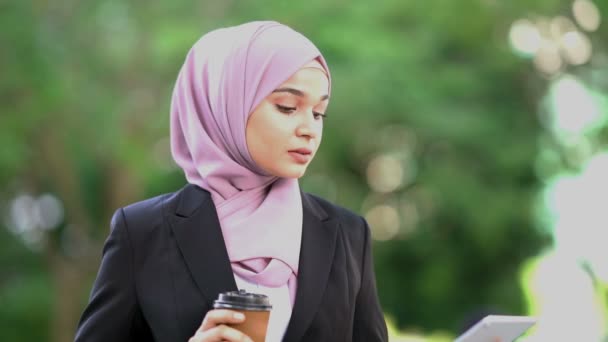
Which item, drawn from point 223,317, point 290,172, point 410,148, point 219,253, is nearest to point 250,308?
point 223,317

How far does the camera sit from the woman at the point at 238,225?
255 centimetres

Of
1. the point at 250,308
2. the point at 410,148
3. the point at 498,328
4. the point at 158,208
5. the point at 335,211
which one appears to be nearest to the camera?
the point at 250,308

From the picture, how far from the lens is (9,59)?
37.0 ft

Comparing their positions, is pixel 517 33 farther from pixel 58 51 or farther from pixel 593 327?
pixel 58 51

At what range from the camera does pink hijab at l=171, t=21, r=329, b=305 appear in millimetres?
2564

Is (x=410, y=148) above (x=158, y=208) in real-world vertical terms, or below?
above

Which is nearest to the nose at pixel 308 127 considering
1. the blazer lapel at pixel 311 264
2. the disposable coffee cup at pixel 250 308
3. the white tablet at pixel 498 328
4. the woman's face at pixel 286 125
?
the woman's face at pixel 286 125

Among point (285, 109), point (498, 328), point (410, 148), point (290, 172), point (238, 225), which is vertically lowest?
point (498, 328)

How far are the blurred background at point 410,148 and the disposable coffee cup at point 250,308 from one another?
1073 centimetres

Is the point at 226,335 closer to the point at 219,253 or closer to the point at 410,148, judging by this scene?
the point at 219,253

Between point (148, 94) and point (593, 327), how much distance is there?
18.6 ft

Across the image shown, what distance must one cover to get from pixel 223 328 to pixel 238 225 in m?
0.32

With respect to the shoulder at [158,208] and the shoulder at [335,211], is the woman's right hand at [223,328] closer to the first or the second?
the shoulder at [158,208]

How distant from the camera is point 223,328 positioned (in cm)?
233
